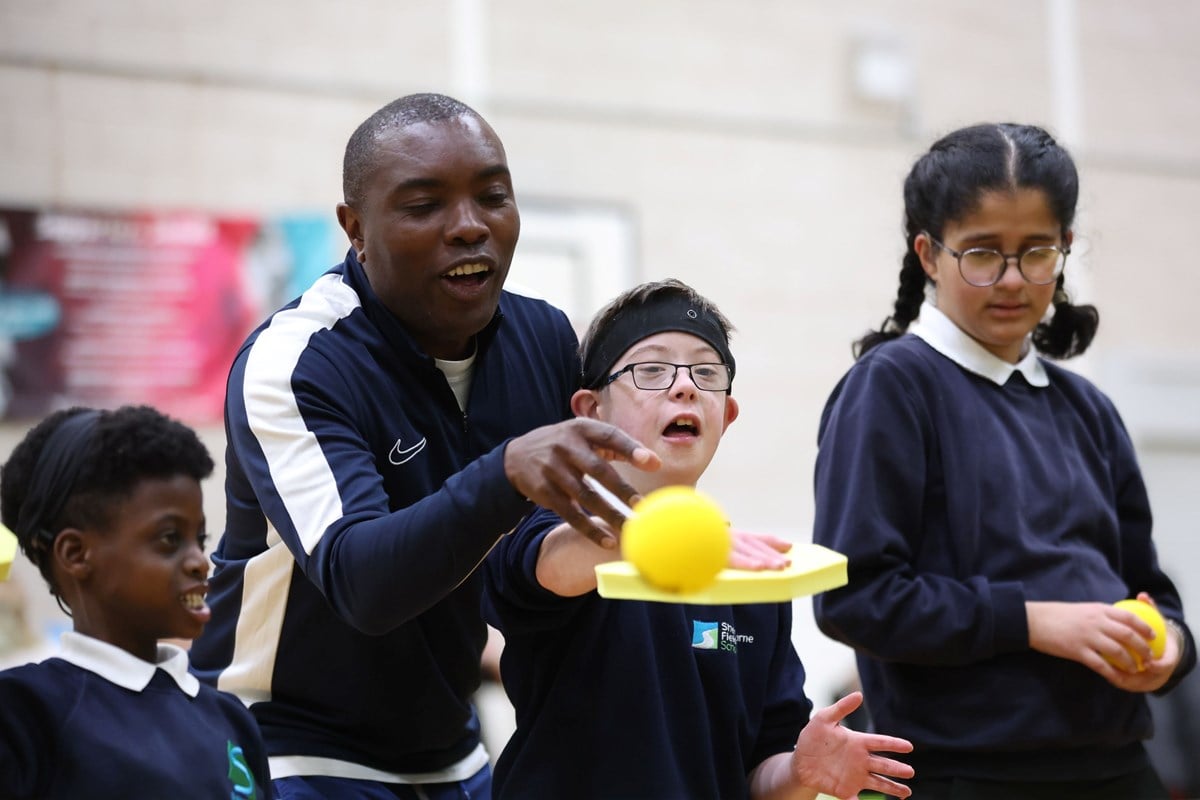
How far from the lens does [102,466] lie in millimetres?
2461

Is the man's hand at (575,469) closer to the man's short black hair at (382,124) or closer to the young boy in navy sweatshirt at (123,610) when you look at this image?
the man's short black hair at (382,124)

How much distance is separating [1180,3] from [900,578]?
815cm

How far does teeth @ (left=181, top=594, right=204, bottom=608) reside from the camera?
2.43 meters

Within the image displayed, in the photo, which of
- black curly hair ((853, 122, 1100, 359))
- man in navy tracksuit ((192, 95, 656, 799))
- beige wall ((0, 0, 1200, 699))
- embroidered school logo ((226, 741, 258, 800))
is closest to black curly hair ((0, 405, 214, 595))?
man in navy tracksuit ((192, 95, 656, 799))

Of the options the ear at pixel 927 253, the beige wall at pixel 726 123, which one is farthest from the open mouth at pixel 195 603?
the beige wall at pixel 726 123

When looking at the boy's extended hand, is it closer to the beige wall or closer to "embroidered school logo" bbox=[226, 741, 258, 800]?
"embroidered school logo" bbox=[226, 741, 258, 800]

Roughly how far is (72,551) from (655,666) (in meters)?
1.07

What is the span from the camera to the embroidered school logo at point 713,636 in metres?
2.27

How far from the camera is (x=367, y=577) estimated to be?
182 cm

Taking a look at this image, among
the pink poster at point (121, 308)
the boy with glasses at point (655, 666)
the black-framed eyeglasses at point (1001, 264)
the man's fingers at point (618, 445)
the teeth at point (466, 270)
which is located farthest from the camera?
the pink poster at point (121, 308)

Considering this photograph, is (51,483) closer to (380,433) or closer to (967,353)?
(380,433)

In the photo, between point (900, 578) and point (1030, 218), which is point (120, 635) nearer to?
point (900, 578)

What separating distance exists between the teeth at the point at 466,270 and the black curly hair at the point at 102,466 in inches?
→ 27.5

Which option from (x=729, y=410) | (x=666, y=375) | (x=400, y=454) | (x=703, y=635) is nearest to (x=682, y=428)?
(x=666, y=375)
